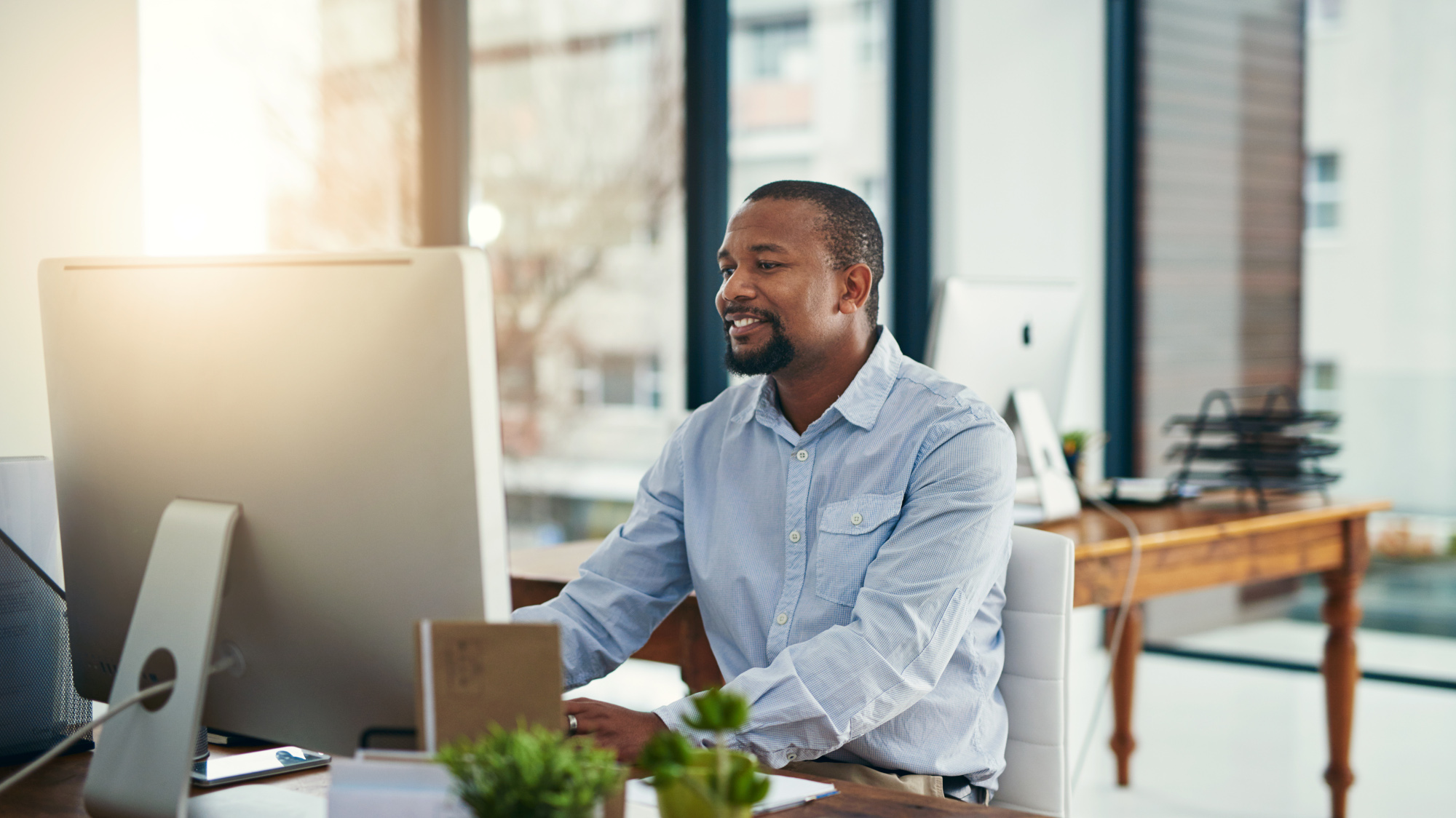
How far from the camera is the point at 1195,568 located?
8.05 feet

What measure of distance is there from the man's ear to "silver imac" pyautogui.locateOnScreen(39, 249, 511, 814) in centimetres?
91

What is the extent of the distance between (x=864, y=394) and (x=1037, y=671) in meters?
0.39

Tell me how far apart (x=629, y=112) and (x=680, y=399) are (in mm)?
719

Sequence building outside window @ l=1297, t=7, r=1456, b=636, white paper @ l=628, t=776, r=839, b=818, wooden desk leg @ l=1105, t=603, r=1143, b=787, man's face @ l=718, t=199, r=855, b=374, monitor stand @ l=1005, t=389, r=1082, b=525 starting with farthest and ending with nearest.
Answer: building outside window @ l=1297, t=7, r=1456, b=636, wooden desk leg @ l=1105, t=603, r=1143, b=787, monitor stand @ l=1005, t=389, r=1082, b=525, man's face @ l=718, t=199, r=855, b=374, white paper @ l=628, t=776, r=839, b=818

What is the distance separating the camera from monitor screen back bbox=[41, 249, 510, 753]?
0.80 metres

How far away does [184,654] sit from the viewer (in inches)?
35.3

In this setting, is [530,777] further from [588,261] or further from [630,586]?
[588,261]

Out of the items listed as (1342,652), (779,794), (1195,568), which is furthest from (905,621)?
(1342,652)

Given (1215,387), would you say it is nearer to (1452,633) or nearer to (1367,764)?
(1452,633)

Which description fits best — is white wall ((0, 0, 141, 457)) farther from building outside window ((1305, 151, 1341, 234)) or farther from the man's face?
building outside window ((1305, 151, 1341, 234))

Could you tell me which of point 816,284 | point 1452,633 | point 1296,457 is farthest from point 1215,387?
point 816,284

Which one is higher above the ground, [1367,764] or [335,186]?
[335,186]

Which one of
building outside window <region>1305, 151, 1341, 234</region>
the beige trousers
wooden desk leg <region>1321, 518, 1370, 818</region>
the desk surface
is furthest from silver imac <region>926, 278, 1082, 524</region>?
building outside window <region>1305, 151, 1341, 234</region>

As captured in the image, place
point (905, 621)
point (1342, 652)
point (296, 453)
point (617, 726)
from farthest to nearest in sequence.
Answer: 1. point (1342, 652)
2. point (905, 621)
3. point (617, 726)
4. point (296, 453)
